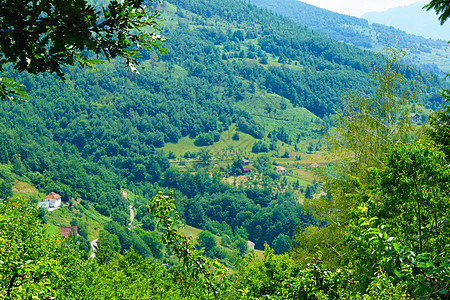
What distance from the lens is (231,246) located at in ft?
423

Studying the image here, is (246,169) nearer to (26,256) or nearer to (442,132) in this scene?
(442,132)

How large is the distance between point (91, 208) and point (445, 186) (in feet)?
476

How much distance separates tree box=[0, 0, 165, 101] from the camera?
3.22 metres

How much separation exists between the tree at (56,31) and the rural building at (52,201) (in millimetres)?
132506

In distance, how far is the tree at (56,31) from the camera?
10.6 ft

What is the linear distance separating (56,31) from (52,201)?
136m

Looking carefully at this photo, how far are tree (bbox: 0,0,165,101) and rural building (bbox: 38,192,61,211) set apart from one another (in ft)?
435

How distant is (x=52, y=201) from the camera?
126000 mm

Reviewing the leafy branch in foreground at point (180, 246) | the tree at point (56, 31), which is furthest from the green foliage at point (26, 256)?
the tree at point (56, 31)

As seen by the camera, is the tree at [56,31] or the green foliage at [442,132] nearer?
the tree at [56,31]

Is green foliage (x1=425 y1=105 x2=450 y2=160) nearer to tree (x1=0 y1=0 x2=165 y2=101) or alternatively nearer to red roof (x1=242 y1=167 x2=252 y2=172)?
tree (x1=0 y1=0 x2=165 y2=101)

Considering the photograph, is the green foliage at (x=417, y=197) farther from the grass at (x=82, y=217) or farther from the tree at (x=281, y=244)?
the tree at (x=281, y=244)

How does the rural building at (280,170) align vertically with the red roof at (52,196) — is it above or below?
above

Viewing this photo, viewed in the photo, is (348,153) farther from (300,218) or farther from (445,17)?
(300,218)
